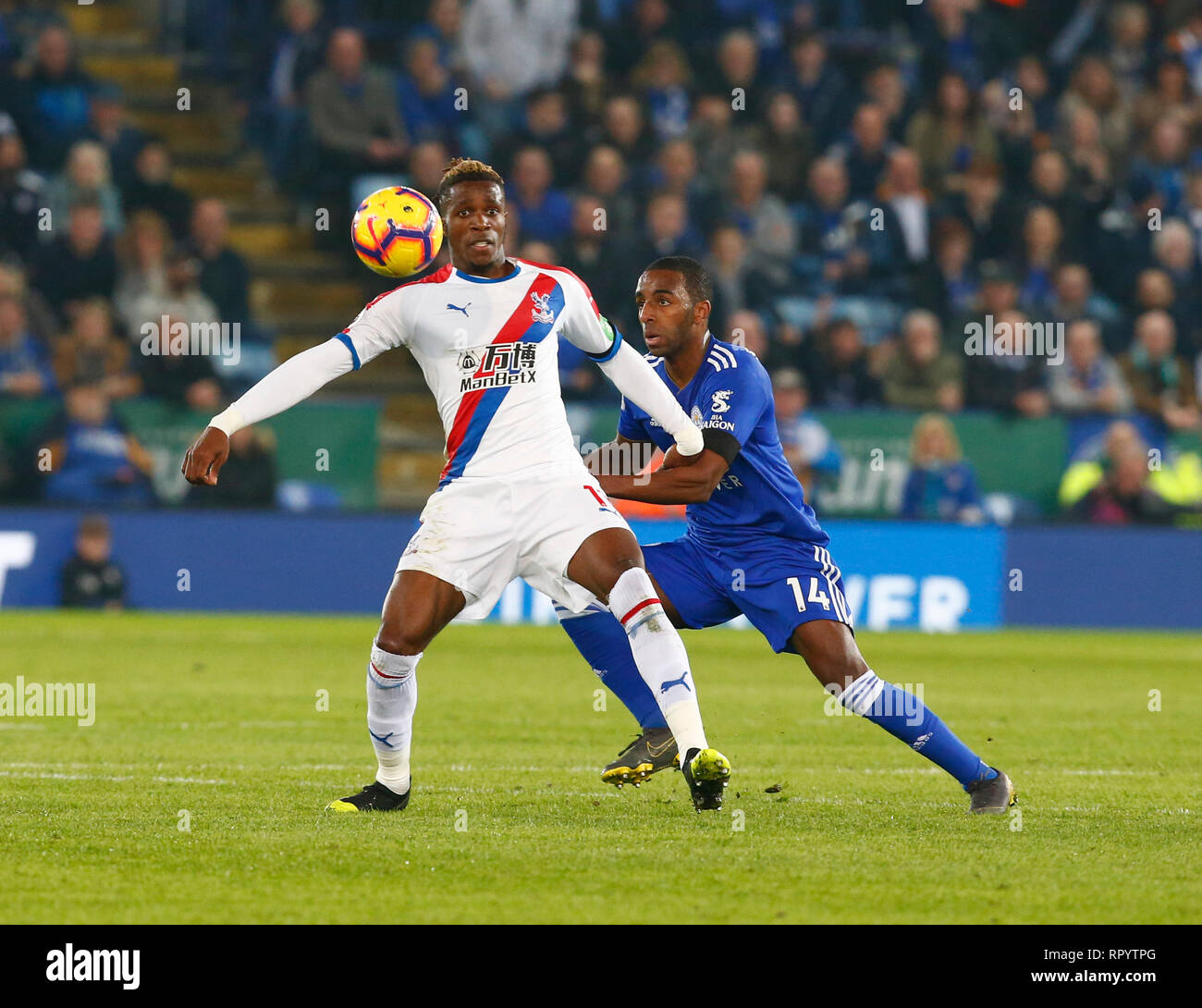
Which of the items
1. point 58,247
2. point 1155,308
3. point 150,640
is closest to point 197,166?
point 58,247

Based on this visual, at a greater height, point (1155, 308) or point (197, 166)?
point (197, 166)

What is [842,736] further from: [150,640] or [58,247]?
[58,247]

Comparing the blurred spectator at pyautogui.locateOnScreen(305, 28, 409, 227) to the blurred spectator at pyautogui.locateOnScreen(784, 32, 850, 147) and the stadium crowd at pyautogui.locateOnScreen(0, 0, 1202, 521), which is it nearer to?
the stadium crowd at pyautogui.locateOnScreen(0, 0, 1202, 521)

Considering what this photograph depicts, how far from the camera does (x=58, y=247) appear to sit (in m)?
17.2

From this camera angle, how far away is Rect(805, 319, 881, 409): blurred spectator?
17.3 metres

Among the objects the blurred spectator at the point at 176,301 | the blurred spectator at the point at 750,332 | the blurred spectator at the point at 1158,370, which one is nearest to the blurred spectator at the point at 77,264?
the blurred spectator at the point at 176,301

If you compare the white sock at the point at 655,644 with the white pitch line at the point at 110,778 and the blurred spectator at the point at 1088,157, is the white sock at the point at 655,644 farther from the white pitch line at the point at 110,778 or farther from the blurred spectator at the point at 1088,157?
the blurred spectator at the point at 1088,157

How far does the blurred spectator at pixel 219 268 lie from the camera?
17391mm

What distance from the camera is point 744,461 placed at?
7254mm

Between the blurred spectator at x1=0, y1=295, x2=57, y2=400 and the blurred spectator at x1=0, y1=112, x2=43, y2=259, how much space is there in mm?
872

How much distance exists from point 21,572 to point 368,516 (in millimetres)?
2769

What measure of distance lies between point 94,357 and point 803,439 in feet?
19.7

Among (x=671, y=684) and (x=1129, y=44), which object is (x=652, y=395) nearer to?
(x=671, y=684)

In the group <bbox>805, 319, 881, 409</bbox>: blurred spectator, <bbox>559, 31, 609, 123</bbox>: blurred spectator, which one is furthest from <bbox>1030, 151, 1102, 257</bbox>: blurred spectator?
<bbox>559, 31, 609, 123</bbox>: blurred spectator
